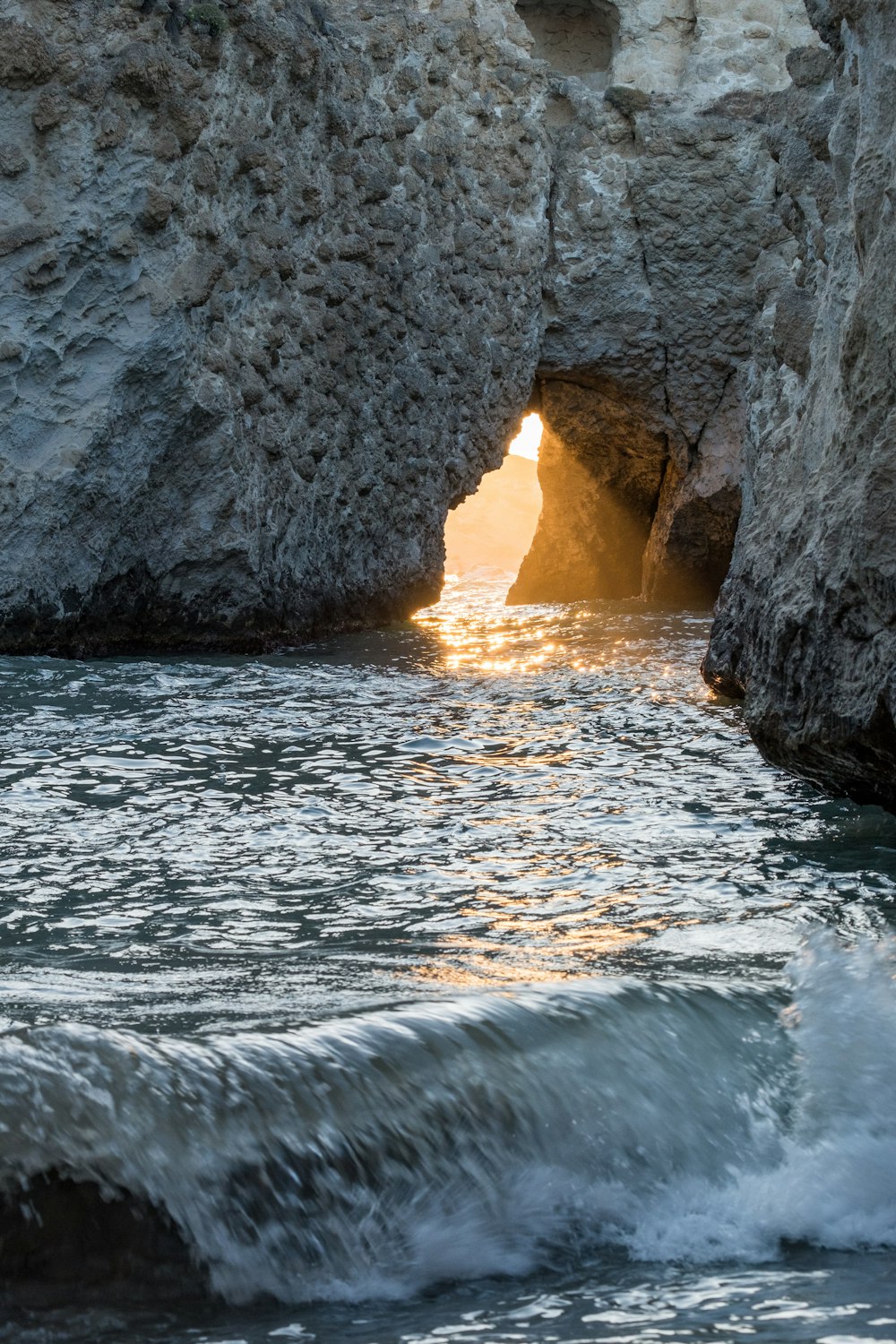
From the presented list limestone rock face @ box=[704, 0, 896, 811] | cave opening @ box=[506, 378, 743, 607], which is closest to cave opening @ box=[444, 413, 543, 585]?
cave opening @ box=[506, 378, 743, 607]

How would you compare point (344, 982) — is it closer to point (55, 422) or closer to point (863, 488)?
point (863, 488)

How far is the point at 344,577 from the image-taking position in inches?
294

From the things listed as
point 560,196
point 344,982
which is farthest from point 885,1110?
point 560,196

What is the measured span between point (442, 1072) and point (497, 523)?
75.6ft

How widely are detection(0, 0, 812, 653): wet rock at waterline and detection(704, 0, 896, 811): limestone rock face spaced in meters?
2.27

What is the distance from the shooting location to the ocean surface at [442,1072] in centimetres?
148

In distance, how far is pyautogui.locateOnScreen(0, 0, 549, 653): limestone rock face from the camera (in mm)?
5590

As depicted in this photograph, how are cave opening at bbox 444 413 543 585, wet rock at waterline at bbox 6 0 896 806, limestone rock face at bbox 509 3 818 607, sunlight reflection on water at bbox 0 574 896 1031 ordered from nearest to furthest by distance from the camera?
sunlight reflection on water at bbox 0 574 896 1031 < wet rock at waterline at bbox 6 0 896 806 < limestone rock face at bbox 509 3 818 607 < cave opening at bbox 444 413 543 585

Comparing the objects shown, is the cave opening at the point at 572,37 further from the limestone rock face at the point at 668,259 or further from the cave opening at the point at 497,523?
the cave opening at the point at 497,523

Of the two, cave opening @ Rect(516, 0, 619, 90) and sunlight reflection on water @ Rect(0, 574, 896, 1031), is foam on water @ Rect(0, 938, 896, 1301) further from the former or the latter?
cave opening @ Rect(516, 0, 619, 90)

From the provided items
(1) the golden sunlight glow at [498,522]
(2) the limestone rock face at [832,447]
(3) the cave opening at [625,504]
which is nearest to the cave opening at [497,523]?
(1) the golden sunlight glow at [498,522]

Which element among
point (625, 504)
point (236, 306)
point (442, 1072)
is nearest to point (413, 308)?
point (236, 306)

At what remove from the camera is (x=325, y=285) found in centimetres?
683

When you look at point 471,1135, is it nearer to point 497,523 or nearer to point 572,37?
point 572,37
